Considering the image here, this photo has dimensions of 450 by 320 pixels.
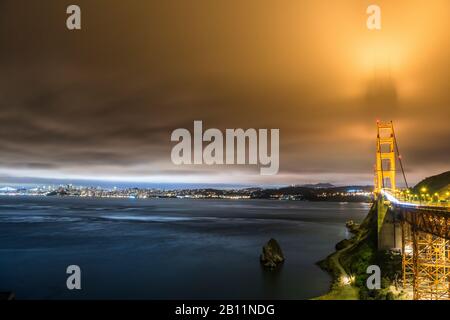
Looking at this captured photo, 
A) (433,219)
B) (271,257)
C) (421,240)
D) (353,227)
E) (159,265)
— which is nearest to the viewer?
(433,219)

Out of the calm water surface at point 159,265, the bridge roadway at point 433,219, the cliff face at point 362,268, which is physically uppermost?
the bridge roadway at point 433,219

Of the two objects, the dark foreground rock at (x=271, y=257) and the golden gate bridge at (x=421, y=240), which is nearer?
the golden gate bridge at (x=421, y=240)

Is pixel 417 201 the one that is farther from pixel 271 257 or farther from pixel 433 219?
pixel 271 257

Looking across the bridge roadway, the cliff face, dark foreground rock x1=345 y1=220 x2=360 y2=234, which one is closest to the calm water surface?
the cliff face

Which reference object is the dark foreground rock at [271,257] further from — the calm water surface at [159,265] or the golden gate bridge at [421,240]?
the golden gate bridge at [421,240]

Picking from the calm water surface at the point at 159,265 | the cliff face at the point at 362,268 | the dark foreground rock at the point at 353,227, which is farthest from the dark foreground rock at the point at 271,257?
the dark foreground rock at the point at 353,227

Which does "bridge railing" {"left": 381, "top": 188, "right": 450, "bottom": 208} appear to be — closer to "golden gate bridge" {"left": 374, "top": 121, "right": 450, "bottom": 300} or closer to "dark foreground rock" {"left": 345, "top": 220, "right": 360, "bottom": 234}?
"golden gate bridge" {"left": 374, "top": 121, "right": 450, "bottom": 300}

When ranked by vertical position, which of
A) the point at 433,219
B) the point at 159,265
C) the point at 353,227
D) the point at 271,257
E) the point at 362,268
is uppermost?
the point at 433,219

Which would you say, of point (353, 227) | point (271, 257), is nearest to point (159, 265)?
point (271, 257)

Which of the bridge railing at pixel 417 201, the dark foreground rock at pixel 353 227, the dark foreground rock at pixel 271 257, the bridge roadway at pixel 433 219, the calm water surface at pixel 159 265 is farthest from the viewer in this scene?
the dark foreground rock at pixel 353 227

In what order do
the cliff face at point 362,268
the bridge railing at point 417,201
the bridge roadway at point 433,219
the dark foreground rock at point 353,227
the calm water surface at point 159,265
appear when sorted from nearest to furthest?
the bridge roadway at point 433,219 → the bridge railing at point 417,201 → the cliff face at point 362,268 → the calm water surface at point 159,265 → the dark foreground rock at point 353,227

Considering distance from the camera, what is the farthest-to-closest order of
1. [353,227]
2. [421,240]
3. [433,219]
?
[353,227] < [421,240] < [433,219]
